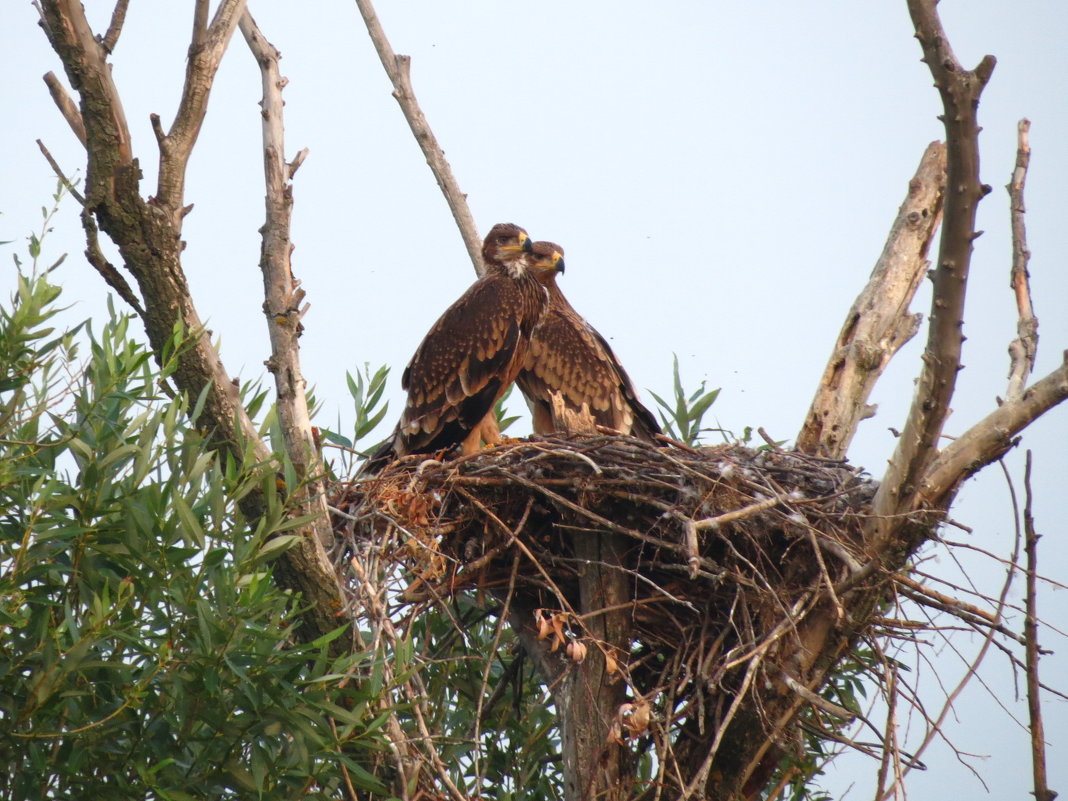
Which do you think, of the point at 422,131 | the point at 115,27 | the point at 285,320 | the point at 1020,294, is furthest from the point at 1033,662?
the point at 422,131

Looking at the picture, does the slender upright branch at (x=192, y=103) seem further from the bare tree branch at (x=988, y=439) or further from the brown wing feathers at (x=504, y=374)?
the bare tree branch at (x=988, y=439)

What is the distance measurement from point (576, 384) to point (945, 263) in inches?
119

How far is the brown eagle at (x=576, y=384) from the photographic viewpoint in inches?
245

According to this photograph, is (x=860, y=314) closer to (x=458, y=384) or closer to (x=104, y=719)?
(x=458, y=384)

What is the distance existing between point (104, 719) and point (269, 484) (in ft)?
2.67

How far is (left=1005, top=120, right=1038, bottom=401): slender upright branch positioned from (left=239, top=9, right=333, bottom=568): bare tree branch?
8.01 ft

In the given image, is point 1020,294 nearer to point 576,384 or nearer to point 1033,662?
point 1033,662

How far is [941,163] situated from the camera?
19.5 ft

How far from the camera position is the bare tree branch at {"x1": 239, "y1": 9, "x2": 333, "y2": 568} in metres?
4.00

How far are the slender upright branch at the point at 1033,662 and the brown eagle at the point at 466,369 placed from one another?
3.41 meters

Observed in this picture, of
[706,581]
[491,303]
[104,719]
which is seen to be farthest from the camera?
[491,303]

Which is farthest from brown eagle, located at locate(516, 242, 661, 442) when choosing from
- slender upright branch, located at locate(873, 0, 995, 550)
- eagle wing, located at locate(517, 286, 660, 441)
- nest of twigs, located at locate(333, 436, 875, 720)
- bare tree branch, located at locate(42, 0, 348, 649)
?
bare tree branch, located at locate(42, 0, 348, 649)

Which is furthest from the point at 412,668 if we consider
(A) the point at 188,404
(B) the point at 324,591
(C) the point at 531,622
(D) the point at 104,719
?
(C) the point at 531,622

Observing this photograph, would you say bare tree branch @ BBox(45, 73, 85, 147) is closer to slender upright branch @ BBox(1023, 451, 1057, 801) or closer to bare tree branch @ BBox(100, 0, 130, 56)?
bare tree branch @ BBox(100, 0, 130, 56)
